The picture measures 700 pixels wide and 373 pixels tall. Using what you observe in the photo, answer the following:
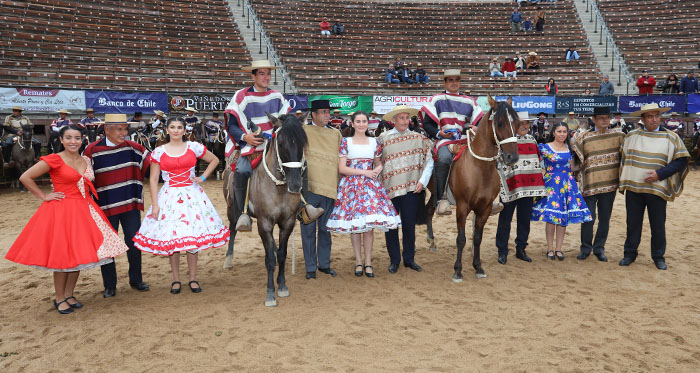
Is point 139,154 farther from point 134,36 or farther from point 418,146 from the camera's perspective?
point 134,36

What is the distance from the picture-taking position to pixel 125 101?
53.7 ft

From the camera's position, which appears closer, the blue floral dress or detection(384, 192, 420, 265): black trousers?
detection(384, 192, 420, 265): black trousers

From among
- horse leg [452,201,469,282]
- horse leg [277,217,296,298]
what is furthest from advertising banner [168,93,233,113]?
horse leg [452,201,469,282]

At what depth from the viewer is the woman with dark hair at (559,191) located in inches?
247

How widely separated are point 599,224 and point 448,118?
2.53 meters

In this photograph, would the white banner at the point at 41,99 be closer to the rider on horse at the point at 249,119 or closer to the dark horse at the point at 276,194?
the rider on horse at the point at 249,119

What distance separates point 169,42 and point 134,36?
1.47 meters

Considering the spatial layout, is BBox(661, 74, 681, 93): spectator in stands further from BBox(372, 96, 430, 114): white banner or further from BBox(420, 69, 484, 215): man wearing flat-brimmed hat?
BBox(420, 69, 484, 215): man wearing flat-brimmed hat

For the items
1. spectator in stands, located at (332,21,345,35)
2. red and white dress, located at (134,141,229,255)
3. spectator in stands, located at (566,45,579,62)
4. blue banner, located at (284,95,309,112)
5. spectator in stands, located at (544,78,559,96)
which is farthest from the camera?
spectator in stands, located at (332,21,345,35)

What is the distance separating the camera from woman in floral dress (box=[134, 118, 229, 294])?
4.84 metres

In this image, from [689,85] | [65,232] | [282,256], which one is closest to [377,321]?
[282,256]

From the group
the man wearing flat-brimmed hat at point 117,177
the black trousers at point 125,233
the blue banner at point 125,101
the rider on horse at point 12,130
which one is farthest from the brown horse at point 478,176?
the blue banner at point 125,101

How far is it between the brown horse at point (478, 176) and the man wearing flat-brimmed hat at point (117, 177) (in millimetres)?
3393

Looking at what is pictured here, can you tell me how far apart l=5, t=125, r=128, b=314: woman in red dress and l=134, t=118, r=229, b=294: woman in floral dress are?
404mm
